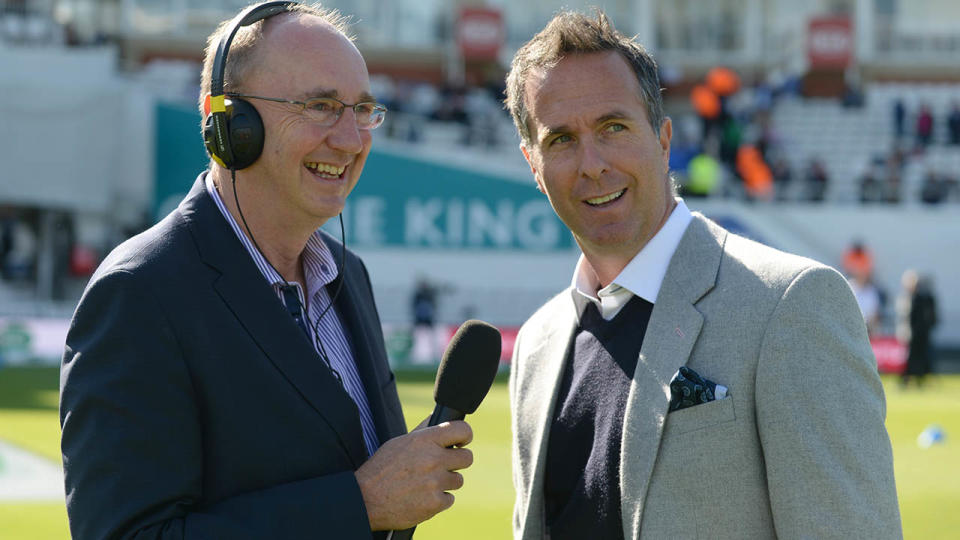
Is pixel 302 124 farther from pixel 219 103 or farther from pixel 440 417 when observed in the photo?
pixel 440 417

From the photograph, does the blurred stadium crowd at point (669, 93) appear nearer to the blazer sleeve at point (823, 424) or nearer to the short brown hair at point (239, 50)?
the short brown hair at point (239, 50)

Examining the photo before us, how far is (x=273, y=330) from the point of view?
3035mm

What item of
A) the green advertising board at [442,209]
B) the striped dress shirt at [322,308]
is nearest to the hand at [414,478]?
the striped dress shirt at [322,308]

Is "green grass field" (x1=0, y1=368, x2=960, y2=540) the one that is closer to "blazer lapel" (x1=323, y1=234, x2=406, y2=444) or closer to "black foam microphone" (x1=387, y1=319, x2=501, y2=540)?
"blazer lapel" (x1=323, y1=234, x2=406, y2=444)

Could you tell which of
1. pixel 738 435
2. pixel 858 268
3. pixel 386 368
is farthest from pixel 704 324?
pixel 858 268

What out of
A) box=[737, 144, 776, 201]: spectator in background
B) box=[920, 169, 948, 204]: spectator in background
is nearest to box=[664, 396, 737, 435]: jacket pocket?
box=[737, 144, 776, 201]: spectator in background

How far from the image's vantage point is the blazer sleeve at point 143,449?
2730 millimetres

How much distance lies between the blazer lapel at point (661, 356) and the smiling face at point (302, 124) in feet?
3.09

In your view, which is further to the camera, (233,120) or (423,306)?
(423,306)

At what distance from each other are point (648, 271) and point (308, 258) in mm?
996

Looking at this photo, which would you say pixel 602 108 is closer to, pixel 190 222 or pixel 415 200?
pixel 190 222

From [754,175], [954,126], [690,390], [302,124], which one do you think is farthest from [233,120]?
[954,126]

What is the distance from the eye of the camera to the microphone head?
10.0 feet

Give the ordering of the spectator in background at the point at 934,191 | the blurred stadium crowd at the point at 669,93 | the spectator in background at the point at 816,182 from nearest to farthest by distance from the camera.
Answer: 1. the blurred stadium crowd at the point at 669,93
2. the spectator in background at the point at 934,191
3. the spectator in background at the point at 816,182
